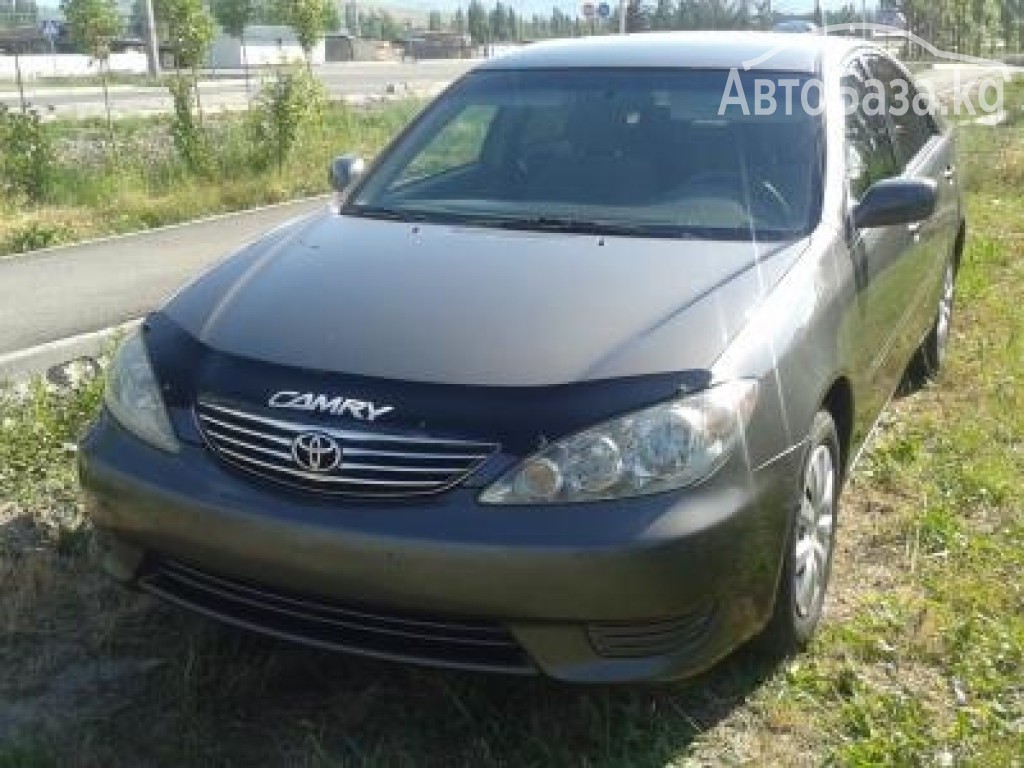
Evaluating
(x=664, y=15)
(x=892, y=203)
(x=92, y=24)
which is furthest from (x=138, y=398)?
(x=664, y=15)

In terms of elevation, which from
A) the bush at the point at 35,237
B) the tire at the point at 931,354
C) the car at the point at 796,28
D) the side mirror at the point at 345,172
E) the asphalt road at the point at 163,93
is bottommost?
the asphalt road at the point at 163,93

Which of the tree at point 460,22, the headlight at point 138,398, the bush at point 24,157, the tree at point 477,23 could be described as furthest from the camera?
the tree at point 460,22

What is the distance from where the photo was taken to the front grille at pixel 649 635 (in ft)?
8.65

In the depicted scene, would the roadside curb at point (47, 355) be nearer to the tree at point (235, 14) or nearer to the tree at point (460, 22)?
the tree at point (235, 14)

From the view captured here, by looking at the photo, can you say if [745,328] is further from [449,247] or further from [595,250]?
[449,247]

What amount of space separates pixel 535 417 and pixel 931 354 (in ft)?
11.6

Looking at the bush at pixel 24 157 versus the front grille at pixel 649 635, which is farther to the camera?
the bush at pixel 24 157

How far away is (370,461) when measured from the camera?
2625 mm

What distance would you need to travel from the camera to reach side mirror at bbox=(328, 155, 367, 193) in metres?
4.43

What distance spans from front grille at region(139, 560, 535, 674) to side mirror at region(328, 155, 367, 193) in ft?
6.36

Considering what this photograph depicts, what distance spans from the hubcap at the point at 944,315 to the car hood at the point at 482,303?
2.54 meters

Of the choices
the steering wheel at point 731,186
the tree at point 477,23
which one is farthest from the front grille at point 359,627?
the tree at point 477,23

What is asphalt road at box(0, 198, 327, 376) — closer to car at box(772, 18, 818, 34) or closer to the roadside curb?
the roadside curb

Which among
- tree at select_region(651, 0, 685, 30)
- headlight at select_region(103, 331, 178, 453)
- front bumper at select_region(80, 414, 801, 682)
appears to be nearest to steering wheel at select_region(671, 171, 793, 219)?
front bumper at select_region(80, 414, 801, 682)
